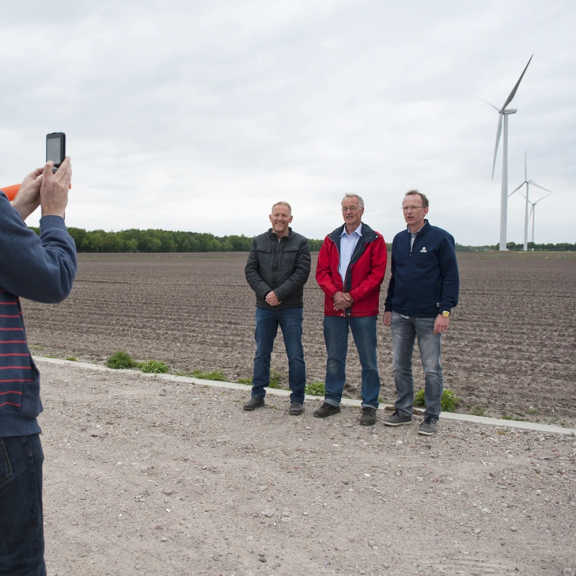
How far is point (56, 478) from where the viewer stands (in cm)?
371

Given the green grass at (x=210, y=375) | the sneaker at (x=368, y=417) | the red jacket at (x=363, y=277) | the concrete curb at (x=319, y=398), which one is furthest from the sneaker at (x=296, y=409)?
the green grass at (x=210, y=375)

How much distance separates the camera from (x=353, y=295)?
5191 millimetres

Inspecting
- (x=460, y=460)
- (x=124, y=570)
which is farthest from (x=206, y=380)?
(x=124, y=570)

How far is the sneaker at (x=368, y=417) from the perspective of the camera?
4.99 m

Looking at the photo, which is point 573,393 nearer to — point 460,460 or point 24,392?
point 460,460

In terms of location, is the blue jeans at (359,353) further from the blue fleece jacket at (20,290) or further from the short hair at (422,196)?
the blue fleece jacket at (20,290)

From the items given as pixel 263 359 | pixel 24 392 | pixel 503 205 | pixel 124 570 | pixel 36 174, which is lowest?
pixel 124 570

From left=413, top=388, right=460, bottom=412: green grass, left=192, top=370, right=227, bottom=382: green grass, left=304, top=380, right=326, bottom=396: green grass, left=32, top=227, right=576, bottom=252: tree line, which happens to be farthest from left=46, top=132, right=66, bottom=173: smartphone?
left=32, top=227, right=576, bottom=252: tree line

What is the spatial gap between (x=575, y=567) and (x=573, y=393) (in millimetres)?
4225

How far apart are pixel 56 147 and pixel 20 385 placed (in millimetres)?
921

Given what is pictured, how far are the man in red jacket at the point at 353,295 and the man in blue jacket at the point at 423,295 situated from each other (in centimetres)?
23

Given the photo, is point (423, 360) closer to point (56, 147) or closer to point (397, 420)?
point (397, 420)

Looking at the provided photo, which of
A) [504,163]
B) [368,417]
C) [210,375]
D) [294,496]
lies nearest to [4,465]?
[294,496]

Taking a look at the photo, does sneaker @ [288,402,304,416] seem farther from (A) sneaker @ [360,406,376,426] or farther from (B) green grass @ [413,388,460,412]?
(B) green grass @ [413,388,460,412]
